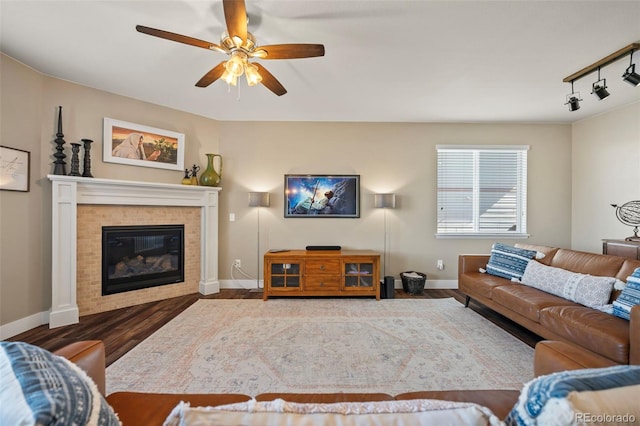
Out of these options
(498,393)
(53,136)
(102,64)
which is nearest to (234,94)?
(102,64)

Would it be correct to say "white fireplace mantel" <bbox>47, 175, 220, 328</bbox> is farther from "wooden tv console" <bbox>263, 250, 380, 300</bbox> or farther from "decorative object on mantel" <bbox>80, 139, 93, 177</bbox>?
"wooden tv console" <bbox>263, 250, 380, 300</bbox>

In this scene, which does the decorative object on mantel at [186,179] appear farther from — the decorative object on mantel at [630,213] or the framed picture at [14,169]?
the decorative object on mantel at [630,213]

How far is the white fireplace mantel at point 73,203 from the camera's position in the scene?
273 cm

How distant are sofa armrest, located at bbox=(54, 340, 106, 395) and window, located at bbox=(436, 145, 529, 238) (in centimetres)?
415

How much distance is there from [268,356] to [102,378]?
121cm

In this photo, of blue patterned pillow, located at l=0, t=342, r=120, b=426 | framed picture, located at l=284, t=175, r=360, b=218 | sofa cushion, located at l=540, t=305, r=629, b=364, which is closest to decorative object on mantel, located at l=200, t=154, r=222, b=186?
framed picture, located at l=284, t=175, r=360, b=218

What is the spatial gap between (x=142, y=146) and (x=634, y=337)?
16.2 ft

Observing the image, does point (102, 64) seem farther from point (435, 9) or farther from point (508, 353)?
point (508, 353)

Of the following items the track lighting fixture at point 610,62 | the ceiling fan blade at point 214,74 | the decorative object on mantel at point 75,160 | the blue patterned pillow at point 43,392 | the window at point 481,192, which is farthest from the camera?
the window at point 481,192

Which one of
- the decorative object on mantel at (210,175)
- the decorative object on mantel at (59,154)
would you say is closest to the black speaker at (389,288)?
the decorative object on mantel at (210,175)

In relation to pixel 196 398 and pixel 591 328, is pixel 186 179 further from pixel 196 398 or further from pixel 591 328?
pixel 591 328

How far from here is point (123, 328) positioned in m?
2.69

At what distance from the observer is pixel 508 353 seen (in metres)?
2.23

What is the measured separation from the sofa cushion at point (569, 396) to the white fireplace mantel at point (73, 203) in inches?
151
